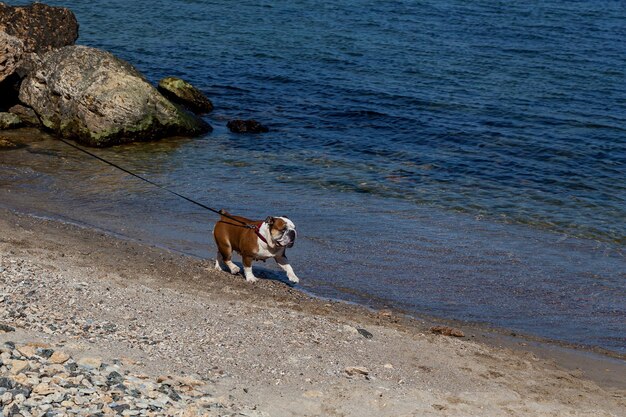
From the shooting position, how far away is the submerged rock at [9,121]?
19.2 m

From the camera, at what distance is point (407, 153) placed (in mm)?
19812

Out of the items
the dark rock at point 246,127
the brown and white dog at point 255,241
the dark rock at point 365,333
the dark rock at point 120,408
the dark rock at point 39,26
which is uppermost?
the dark rock at point 39,26

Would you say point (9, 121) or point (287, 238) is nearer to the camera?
point (287, 238)

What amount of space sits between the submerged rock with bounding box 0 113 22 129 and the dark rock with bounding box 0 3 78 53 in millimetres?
2383

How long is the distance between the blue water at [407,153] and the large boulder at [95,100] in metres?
0.45

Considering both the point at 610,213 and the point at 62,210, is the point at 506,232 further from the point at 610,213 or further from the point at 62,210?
the point at 62,210

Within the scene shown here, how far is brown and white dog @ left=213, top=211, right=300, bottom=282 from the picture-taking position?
1122 centimetres

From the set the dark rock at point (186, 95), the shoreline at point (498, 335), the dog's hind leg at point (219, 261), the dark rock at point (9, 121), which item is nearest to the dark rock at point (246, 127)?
the dark rock at point (186, 95)

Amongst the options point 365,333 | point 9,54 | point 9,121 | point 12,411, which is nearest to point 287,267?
point 365,333

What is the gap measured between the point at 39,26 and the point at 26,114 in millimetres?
2906

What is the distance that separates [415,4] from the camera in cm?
3609

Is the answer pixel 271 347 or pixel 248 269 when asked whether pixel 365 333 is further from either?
pixel 248 269

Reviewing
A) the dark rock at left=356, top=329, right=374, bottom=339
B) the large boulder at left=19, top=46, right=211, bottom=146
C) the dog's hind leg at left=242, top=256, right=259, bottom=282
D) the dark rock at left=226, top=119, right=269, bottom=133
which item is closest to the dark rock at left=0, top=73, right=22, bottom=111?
the large boulder at left=19, top=46, right=211, bottom=146

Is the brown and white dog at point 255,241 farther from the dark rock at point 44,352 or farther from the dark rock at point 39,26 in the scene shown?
the dark rock at point 39,26
